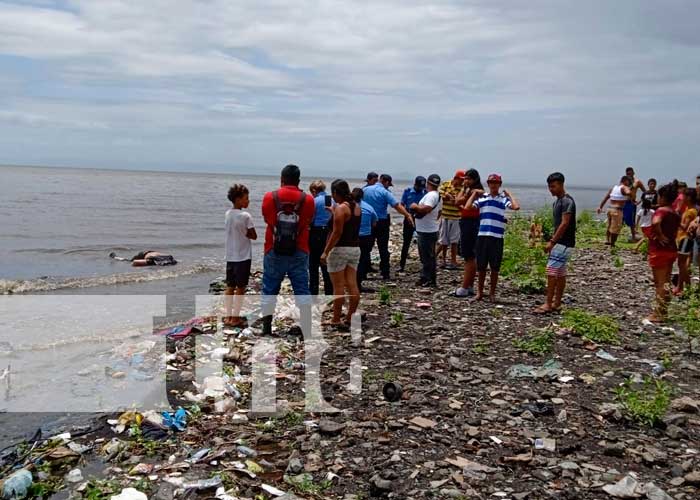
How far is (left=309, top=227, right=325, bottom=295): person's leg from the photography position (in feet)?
29.9

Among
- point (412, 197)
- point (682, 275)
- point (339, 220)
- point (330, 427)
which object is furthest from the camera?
point (412, 197)

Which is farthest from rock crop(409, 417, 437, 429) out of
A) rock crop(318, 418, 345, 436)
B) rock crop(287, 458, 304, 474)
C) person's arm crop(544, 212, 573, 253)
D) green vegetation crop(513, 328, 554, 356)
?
person's arm crop(544, 212, 573, 253)

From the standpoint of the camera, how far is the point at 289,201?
7.08 meters

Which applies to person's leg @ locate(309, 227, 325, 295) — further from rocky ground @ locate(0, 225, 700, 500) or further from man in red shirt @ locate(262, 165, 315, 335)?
rocky ground @ locate(0, 225, 700, 500)

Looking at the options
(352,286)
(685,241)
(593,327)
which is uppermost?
(685,241)

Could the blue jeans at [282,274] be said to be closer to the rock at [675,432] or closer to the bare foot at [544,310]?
the bare foot at [544,310]

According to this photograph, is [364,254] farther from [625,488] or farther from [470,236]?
[625,488]

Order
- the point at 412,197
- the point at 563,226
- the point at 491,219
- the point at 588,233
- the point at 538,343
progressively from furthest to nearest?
the point at 588,233 → the point at 412,197 → the point at 491,219 → the point at 563,226 → the point at 538,343

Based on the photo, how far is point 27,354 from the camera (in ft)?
25.3

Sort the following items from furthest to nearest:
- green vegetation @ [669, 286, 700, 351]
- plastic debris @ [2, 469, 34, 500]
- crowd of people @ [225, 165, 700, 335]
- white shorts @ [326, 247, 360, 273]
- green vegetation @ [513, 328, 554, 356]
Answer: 1. white shorts @ [326, 247, 360, 273]
2. crowd of people @ [225, 165, 700, 335]
3. green vegetation @ [669, 286, 700, 351]
4. green vegetation @ [513, 328, 554, 356]
5. plastic debris @ [2, 469, 34, 500]

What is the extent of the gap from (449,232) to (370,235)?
2.88 m

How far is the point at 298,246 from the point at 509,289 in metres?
5.00

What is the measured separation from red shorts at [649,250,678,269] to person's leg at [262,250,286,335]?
496 cm

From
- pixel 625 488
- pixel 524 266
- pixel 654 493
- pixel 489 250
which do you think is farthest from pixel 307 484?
pixel 524 266
